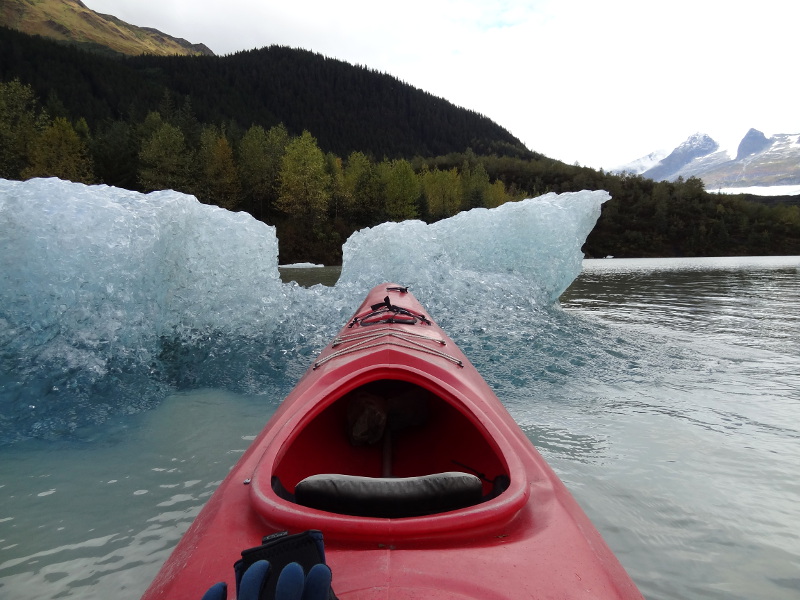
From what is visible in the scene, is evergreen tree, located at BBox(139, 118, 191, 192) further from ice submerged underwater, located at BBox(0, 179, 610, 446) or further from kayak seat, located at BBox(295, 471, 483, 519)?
kayak seat, located at BBox(295, 471, 483, 519)

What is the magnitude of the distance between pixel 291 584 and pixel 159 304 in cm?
536

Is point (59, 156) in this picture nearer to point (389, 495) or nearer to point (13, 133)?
point (13, 133)

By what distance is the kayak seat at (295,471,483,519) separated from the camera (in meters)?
1.43

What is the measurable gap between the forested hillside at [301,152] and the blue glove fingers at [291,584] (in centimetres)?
3106

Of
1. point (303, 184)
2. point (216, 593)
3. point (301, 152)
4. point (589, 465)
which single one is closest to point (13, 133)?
point (301, 152)

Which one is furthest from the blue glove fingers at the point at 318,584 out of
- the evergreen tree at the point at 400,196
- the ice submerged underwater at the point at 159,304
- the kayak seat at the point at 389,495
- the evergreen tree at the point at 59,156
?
the evergreen tree at the point at 400,196

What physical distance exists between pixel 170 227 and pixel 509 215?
5.82m

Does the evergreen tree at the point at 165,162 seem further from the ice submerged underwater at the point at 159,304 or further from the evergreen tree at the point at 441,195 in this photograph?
the ice submerged underwater at the point at 159,304

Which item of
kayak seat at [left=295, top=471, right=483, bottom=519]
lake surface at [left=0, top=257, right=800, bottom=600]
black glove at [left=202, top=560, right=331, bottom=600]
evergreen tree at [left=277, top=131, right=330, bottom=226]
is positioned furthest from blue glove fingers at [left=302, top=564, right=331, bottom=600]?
evergreen tree at [left=277, top=131, right=330, bottom=226]

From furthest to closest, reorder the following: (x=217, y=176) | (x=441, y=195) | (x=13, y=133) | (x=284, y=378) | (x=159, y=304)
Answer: (x=441, y=195)
(x=217, y=176)
(x=13, y=133)
(x=159, y=304)
(x=284, y=378)

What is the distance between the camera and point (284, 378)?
490 cm

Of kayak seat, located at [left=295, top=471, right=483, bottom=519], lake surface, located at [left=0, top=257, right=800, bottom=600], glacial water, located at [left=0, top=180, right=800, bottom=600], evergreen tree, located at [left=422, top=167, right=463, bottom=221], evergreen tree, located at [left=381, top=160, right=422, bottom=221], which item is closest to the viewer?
kayak seat, located at [left=295, top=471, right=483, bottom=519]

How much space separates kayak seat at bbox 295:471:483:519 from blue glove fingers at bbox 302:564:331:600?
55 cm

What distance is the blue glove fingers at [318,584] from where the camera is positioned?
862 millimetres
